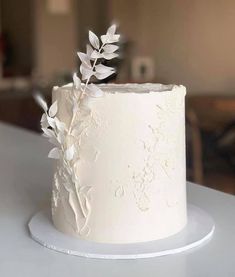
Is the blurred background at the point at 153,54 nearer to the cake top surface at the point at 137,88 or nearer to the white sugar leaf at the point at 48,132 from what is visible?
the cake top surface at the point at 137,88

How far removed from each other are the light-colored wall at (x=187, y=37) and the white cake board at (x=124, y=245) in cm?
359

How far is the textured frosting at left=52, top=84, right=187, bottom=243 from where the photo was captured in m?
0.78

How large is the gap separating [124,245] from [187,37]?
3.94m

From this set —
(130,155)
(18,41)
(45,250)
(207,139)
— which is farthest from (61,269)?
(18,41)

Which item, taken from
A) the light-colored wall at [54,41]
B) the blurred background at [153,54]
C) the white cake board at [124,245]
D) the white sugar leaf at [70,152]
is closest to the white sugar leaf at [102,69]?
the white sugar leaf at [70,152]

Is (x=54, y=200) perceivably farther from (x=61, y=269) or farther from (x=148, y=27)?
(x=148, y=27)

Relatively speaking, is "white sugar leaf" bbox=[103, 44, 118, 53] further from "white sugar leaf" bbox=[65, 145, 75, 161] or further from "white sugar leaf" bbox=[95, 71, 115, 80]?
"white sugar leaf" bbox=[65, 145, 75, 161]

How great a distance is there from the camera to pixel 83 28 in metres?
5.91

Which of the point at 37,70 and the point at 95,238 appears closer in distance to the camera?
the point at 95,238

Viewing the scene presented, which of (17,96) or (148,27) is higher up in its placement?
(148,27)

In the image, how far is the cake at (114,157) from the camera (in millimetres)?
783

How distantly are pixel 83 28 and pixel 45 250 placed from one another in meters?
5.26

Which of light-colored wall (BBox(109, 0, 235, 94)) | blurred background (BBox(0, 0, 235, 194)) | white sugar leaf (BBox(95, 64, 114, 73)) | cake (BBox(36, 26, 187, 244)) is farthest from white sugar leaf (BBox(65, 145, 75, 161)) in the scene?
light-colored wall (BBox(109, 0, 235, 94))

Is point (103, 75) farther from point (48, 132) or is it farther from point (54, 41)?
point (54, 41)
